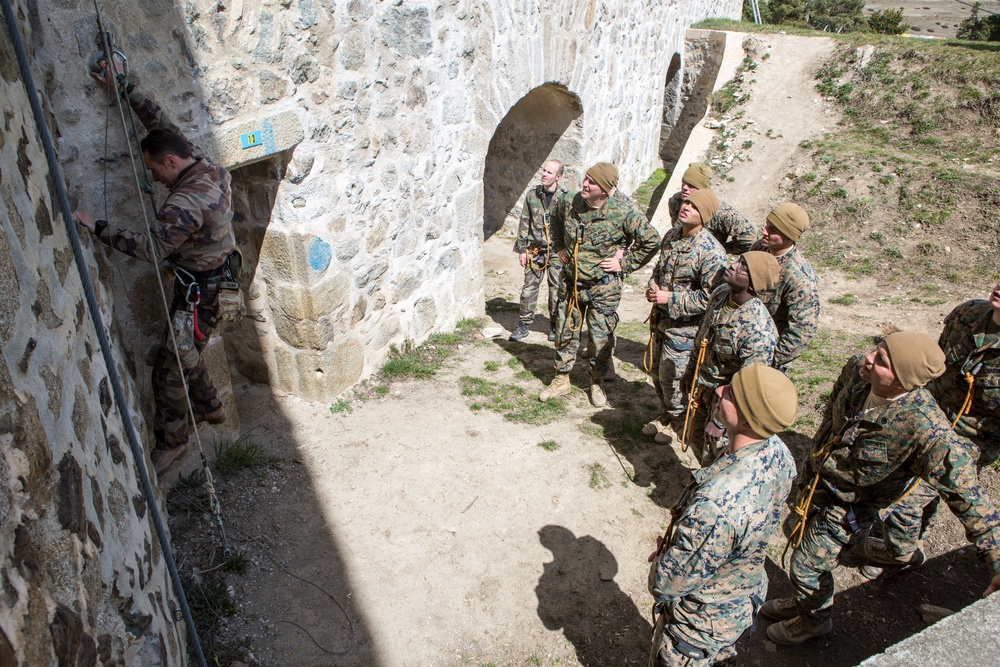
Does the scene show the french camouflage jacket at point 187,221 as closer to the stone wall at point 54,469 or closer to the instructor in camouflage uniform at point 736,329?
the stone wall at point 54,469

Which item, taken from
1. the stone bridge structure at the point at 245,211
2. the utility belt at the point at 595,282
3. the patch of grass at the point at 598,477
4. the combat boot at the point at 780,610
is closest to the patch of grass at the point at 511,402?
the patch of grass at the point at 598,477

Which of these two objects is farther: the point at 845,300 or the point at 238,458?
the point at 845,300

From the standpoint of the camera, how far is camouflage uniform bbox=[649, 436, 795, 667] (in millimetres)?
2340

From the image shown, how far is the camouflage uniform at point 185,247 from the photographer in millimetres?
3039

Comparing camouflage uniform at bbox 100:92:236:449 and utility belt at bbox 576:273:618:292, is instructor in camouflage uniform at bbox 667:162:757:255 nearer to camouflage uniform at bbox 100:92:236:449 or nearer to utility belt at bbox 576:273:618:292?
utility belt at bbox 576:273:618:292

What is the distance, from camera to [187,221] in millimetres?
3074

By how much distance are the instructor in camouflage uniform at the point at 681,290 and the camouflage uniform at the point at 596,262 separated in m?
0.24

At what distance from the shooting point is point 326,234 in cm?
450

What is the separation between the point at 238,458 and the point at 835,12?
24812 millimetres

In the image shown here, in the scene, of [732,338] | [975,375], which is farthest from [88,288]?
[975,375]

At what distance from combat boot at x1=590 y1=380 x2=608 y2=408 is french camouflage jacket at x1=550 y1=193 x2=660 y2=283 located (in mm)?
893

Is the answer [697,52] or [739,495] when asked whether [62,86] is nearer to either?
[739,495]

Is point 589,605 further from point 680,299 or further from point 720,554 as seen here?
point 680,299

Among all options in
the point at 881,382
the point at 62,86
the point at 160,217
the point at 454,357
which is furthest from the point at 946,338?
the point at 62,86
